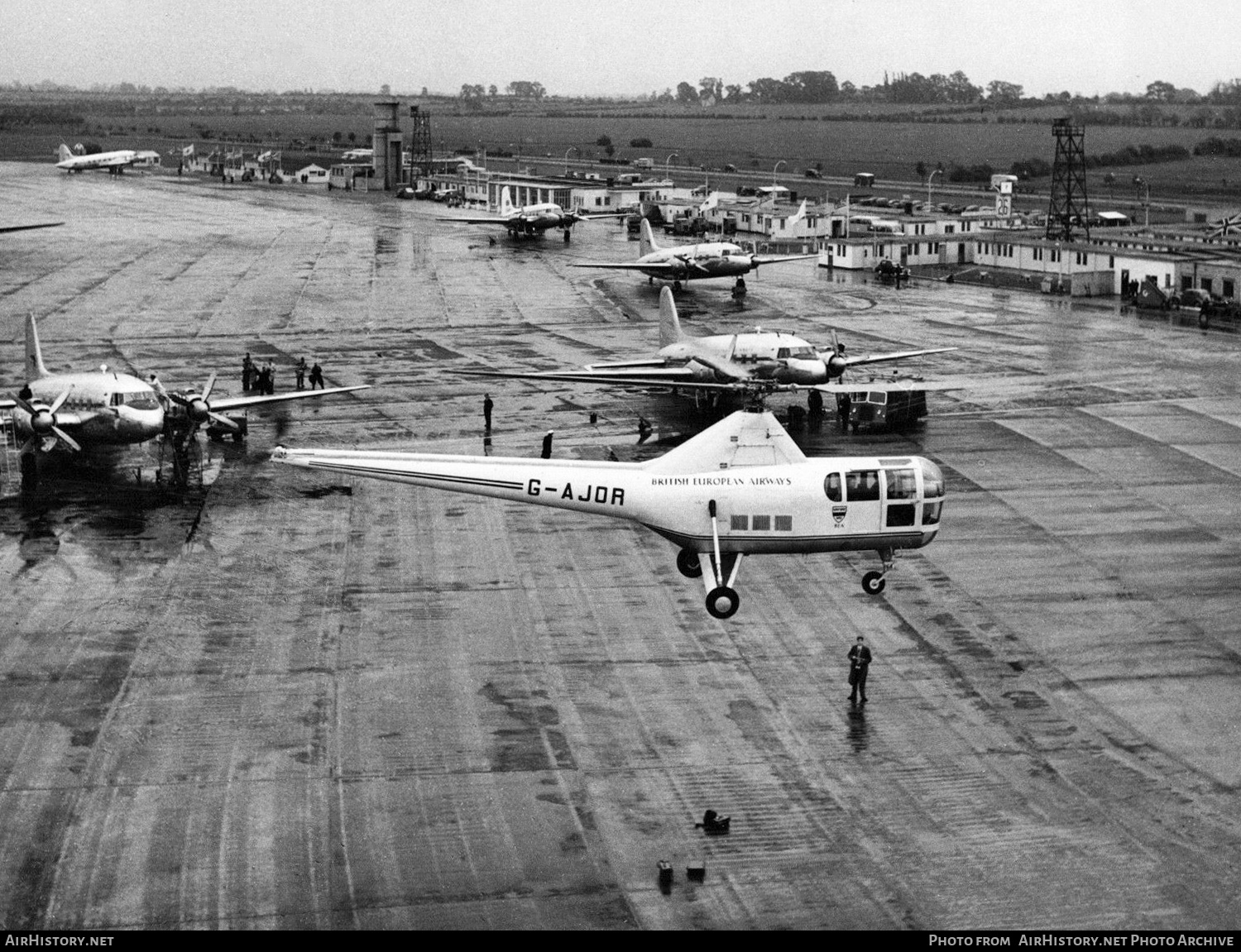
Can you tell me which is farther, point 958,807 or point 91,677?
point 91,677

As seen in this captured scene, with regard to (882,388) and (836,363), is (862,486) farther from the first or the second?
(836,363)

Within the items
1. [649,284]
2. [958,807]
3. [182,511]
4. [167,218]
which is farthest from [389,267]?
[958,807]

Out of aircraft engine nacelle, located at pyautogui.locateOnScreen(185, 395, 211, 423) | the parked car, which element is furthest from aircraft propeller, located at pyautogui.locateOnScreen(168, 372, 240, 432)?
the parked car

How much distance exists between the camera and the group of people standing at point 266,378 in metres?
61.1

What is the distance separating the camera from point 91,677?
31.1m

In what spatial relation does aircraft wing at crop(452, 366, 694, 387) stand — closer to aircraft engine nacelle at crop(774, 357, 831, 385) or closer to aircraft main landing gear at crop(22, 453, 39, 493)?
aircraft engine nacelle at crop(774, 357, 831, 385)

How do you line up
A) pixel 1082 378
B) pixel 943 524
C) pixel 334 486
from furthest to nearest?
pixel 1082 378, pixel 334 486, pixel 943 524

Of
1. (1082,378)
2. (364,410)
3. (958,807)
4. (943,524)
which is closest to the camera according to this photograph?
(958,807)

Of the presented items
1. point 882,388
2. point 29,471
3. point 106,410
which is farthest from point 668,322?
point 29,471

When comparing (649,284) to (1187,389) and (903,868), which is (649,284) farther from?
(903,868)

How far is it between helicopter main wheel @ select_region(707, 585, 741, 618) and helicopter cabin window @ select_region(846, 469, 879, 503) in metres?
3.30

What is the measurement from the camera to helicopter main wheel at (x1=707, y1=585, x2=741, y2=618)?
3106cm

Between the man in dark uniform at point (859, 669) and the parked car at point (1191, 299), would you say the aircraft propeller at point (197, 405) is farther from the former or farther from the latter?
the parked car at point (1191, 299)
